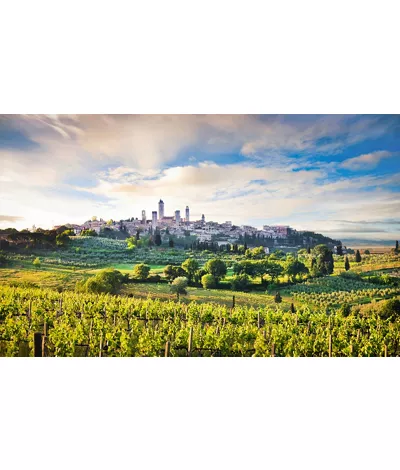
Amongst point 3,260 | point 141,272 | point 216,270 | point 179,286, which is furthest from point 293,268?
point 3,260

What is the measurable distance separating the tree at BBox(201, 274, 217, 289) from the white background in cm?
116

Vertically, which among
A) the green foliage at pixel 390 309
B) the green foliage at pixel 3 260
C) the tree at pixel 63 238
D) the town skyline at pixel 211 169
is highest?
the town skyline at pixel 211 169

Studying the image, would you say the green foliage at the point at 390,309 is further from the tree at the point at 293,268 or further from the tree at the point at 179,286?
the tree at the point at 179,286

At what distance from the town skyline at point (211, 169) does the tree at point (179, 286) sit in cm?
97

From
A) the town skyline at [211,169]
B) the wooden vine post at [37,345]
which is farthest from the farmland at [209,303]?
the town skyline at [211,169]

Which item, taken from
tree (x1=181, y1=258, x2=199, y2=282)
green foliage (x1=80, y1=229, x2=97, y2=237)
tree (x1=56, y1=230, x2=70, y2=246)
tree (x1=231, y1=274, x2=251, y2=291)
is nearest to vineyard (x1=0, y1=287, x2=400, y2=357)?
tree (x1=231, y1=274, x2=251, y2=291)

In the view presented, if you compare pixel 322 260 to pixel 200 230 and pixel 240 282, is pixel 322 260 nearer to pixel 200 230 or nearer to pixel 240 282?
pixel 240 282

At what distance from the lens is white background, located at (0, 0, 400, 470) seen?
3100 millimetres

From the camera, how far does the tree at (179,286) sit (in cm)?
559
